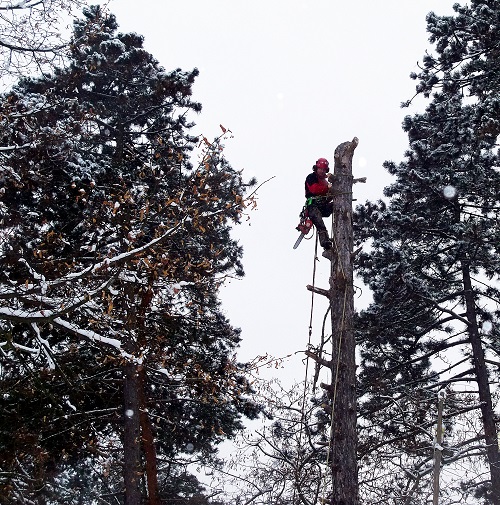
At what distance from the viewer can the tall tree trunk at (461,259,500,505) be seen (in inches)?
472

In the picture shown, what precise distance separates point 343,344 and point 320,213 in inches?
83.6

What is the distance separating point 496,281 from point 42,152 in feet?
35.0

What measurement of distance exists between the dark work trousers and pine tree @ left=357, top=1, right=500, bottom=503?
5111 mm

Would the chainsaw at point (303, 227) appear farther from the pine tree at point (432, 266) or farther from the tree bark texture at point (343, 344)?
the pine tree at point (432, 266)

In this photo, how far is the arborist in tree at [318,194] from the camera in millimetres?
8008

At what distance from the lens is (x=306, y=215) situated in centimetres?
819

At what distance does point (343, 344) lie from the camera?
22.2 feet

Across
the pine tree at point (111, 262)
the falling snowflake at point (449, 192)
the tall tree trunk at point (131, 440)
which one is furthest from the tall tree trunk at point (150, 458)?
the falling snowflake at point (449, 192)

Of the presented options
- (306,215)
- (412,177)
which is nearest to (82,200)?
(306,215)

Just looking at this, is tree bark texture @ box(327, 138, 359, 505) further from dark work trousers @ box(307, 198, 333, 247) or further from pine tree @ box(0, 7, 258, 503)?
pine tree @ box(0, 7, 258, 503)

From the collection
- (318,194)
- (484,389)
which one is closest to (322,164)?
(318,194)

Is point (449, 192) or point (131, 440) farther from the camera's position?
point (449, 192)

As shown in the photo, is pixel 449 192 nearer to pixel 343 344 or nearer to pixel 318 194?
pixel 318 194

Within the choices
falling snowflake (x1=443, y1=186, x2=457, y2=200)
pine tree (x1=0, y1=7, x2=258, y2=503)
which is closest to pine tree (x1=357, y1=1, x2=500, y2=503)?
falling snowflake (x1=443, y1=186, x2=457, y2=200)
